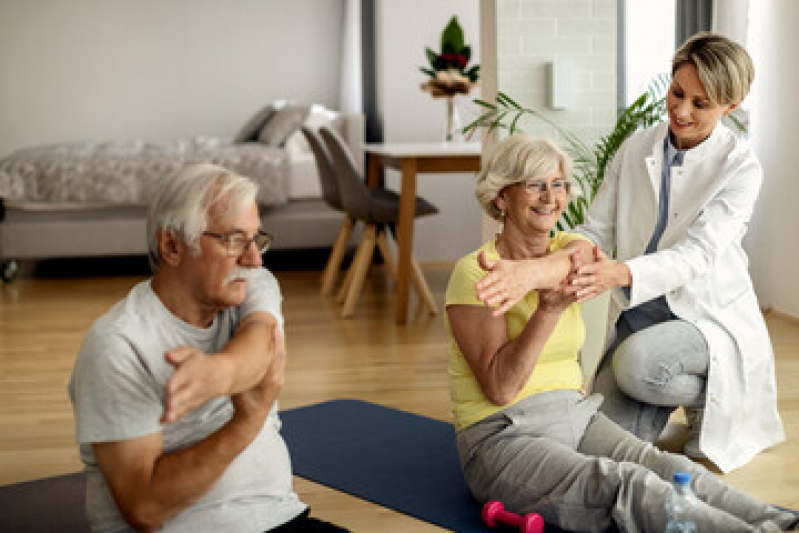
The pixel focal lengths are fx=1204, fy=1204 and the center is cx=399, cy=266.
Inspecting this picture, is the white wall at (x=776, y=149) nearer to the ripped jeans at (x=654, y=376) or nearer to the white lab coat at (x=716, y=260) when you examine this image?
the white lab coat at (x=716, y=260)

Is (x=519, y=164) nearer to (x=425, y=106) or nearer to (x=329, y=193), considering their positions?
(x=329, y=193)

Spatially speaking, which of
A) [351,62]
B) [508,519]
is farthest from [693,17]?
[351,62]

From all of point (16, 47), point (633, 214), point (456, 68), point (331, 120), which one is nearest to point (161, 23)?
point (16, 47)

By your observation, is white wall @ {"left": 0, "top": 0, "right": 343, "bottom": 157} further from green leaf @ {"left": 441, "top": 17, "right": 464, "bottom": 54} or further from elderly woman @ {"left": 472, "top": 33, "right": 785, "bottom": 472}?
elderly woman @ {"left": 472, "top": 33, "right": 785, "bottom": 472}

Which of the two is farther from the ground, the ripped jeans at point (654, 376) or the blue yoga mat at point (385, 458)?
the ripped jeans at point (654, 376)

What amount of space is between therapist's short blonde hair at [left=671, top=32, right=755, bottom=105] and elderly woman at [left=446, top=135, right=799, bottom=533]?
551 mm

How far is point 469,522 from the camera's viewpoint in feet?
8.62

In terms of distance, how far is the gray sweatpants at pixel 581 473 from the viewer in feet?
7.38

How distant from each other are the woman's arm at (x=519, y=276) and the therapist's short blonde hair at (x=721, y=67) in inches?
25.4

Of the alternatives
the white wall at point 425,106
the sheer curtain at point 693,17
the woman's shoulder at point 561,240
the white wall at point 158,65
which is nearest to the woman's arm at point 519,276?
the woman's shoulder at point 561,240

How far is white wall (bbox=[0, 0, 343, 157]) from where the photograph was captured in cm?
968

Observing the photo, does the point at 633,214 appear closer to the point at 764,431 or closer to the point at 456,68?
the point at 764,431

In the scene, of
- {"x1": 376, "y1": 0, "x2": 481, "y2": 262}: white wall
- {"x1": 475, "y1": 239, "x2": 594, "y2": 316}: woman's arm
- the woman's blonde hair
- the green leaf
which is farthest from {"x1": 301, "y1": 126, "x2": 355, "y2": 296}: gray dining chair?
{"x1": 475, "y1": 239, "x2": 594, "y2": 316}: woman's arm

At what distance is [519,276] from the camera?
227cm
